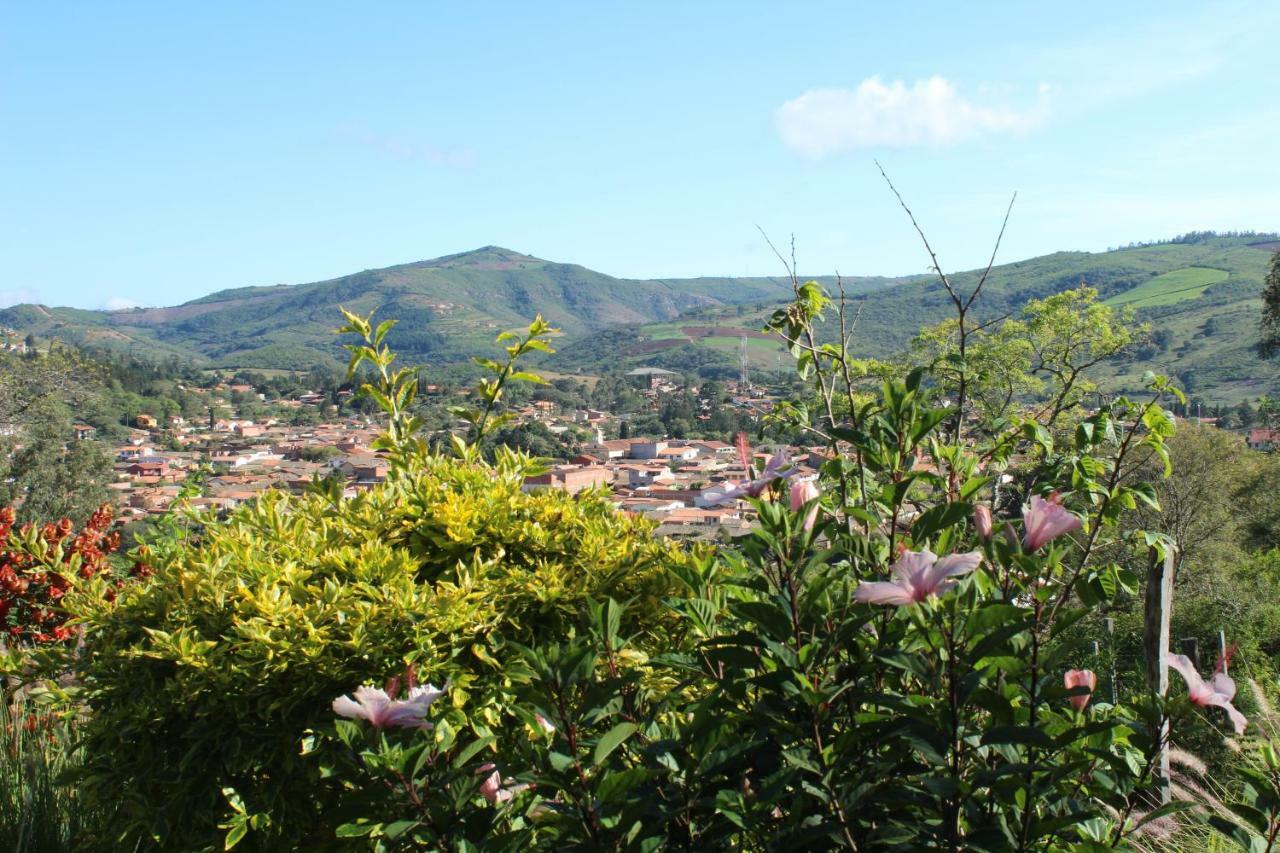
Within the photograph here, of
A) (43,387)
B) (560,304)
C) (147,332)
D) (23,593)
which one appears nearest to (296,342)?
(147,332)

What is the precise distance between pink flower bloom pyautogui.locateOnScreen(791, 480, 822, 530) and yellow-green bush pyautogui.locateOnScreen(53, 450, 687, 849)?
1.07ft

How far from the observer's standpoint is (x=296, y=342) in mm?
137375

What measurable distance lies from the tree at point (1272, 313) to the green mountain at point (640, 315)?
1428cm

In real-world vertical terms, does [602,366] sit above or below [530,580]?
below

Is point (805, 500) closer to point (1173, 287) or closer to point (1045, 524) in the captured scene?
point (1045, 524)

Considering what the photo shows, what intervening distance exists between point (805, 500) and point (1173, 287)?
105m

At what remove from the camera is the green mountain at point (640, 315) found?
228 feet

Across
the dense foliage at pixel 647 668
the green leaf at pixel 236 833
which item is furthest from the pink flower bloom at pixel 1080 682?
the green leaf at pixel 236 833

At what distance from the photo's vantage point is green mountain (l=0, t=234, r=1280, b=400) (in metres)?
69.5

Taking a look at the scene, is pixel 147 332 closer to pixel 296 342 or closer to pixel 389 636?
pixel 296 342

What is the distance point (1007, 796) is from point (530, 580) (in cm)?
97

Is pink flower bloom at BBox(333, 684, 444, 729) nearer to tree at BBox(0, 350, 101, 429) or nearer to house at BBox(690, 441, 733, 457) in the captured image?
tree at BBox(0, 350, 101, 429)

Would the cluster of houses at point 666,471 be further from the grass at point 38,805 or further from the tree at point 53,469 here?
the tree at point 53,469

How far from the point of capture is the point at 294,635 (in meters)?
1.60
